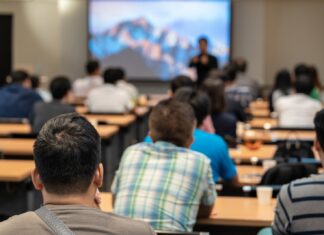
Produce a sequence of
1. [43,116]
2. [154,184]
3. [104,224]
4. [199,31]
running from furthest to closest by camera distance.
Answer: [199,31] → [43,116] → [154,184] → [104,224]

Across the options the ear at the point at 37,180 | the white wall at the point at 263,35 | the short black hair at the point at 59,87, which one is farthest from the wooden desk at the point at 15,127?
the white wall at the point at 263,35

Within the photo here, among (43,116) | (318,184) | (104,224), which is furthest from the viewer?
(43,116)

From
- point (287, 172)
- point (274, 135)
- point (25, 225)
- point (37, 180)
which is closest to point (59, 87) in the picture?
point (274, 135)

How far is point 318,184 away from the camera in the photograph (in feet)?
9.23

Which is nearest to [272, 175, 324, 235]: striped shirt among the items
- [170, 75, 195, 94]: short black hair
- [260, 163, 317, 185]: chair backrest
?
[260, 163, 317, 185]: chair backrest

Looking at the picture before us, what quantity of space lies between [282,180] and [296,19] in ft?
32.5

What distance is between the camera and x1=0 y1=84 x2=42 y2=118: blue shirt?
26.5ft

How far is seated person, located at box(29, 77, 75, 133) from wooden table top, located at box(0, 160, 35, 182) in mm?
1746

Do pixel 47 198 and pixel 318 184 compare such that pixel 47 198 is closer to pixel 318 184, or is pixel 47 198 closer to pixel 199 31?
pixel 318 184

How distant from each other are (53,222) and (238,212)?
1946 millimetres

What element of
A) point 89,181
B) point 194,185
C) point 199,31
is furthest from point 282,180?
point 199,31

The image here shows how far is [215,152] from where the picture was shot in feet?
14.0

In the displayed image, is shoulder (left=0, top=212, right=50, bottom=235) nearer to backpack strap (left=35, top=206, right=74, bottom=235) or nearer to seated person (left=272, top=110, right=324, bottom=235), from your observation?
backpack strap (left=35, top=206, right=74, bottom=235)

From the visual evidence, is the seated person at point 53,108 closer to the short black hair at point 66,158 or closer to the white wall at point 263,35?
the short black hair at point 66,158
